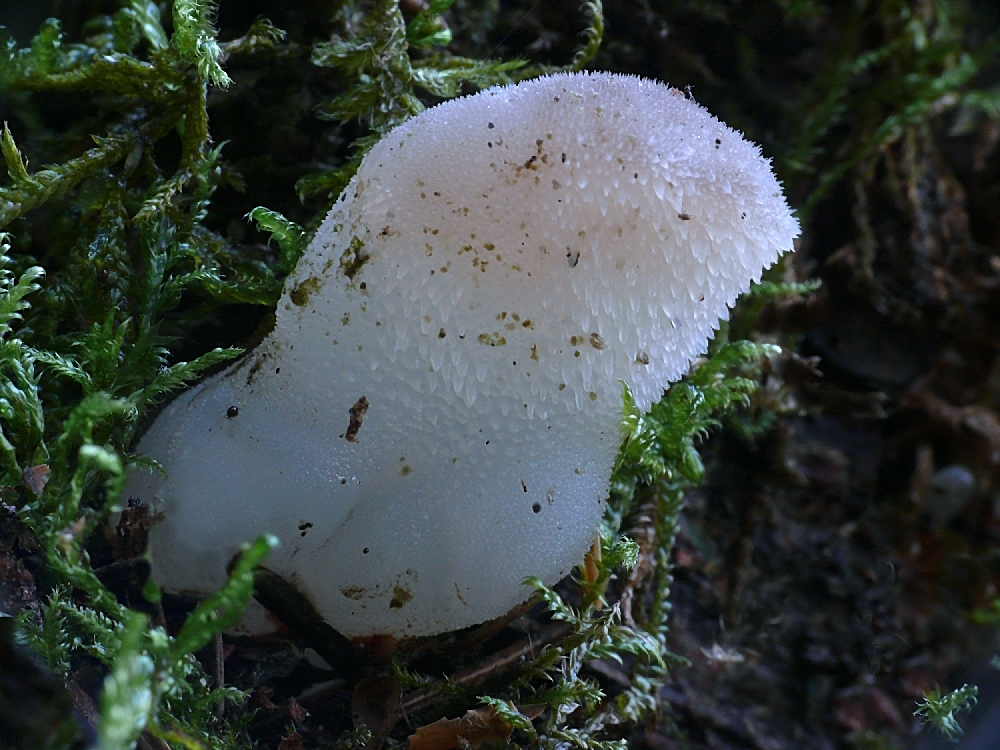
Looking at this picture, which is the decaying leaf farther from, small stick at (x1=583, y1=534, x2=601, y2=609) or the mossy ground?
small stick at (x1=583, y1=534, x2=601, y2=609)

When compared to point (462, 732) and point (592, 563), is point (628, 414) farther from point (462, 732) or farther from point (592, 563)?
point (462, 732)

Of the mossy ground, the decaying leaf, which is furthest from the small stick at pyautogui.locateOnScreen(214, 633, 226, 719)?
the decaying leaf

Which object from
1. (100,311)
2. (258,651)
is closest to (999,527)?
(258,651)

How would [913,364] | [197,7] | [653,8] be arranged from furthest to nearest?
[913,364], [653,8], [197,7]

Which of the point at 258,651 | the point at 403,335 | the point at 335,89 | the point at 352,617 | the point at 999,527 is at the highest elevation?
the point at 335,89

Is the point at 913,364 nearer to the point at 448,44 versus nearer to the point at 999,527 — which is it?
the point at 999,527

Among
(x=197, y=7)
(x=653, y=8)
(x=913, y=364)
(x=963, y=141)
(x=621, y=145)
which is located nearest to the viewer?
(x=621, y=145)

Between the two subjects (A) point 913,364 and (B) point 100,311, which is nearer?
(B) point 100,311
